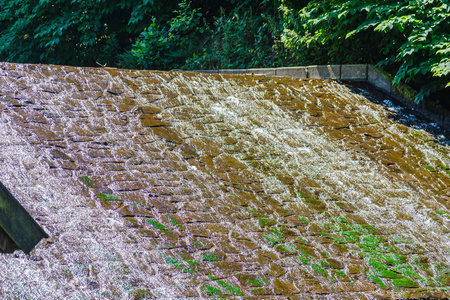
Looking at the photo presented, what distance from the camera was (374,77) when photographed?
8.15 meters

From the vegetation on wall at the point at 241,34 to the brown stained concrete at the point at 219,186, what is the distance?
3.92ft

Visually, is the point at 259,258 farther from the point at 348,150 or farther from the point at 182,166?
the point at 348,150

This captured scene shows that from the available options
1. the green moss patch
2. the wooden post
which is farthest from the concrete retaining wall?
the wooden post

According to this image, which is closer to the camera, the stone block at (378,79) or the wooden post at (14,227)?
the wooden post at (14,227)

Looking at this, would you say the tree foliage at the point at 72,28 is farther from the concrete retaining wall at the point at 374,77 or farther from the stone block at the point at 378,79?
the stone block at the point at 378,79

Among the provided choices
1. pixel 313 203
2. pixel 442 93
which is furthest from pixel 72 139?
pixel 442 93

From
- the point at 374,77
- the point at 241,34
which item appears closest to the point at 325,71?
the point at 374,77

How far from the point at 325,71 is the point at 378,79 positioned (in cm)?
93

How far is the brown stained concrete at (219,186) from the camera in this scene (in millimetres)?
3738

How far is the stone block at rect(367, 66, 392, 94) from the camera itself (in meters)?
7.93

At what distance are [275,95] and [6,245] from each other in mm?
5792

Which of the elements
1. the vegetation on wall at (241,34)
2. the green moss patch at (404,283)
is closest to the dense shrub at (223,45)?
the vegetation on wall at (241,34)

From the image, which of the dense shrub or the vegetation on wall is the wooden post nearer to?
the vegetation on wall

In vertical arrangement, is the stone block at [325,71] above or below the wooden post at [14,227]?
below
